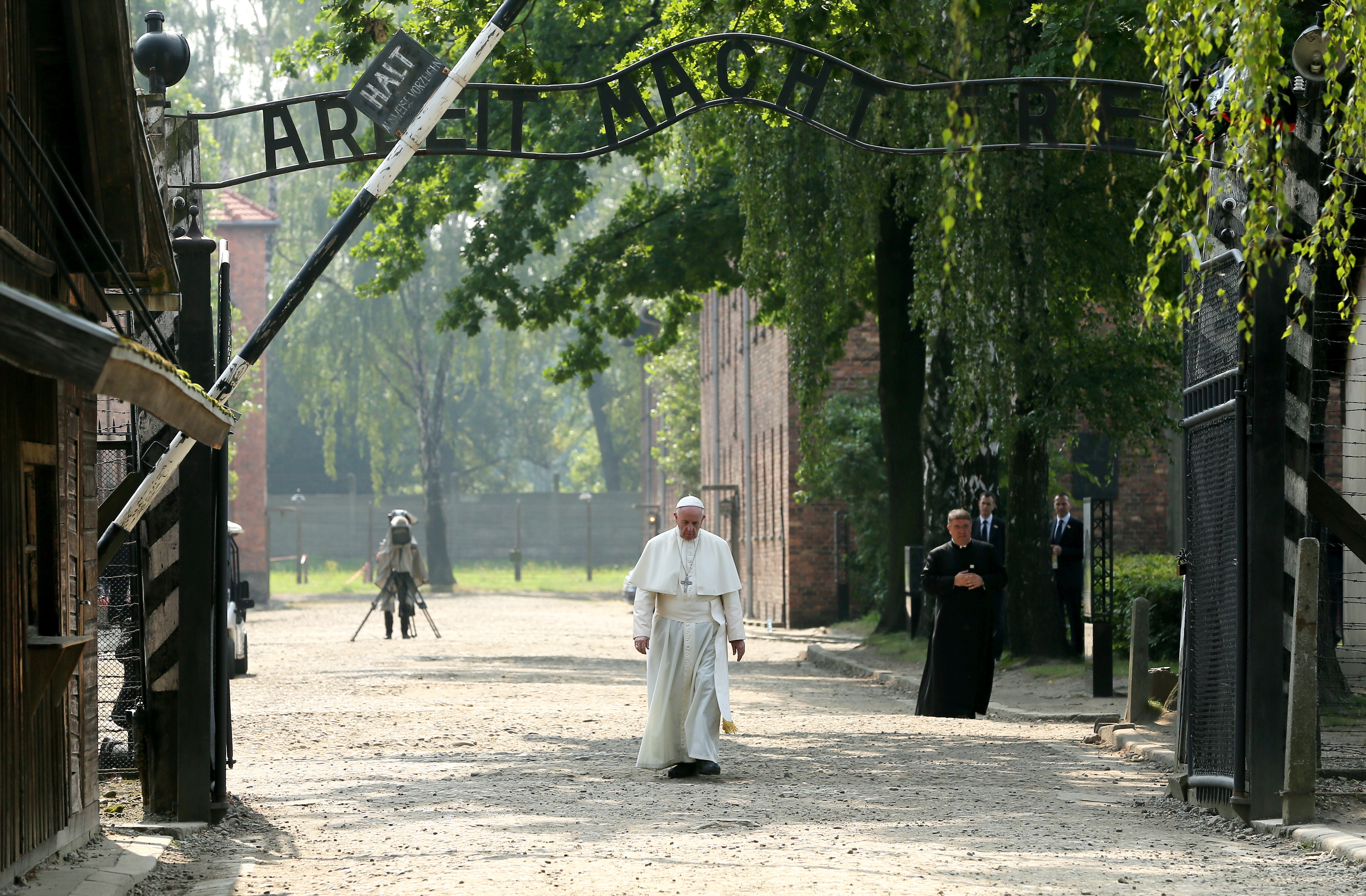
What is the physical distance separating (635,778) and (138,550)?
3.53m

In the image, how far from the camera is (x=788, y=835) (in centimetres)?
847

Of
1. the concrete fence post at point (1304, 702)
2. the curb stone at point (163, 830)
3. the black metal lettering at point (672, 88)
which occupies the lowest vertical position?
the curb stone at point (163, 830)

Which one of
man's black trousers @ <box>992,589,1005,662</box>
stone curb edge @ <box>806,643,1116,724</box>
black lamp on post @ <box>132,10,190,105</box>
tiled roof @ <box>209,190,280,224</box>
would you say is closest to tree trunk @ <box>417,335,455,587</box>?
tiled roof @ <box>209,190,280,224</box>

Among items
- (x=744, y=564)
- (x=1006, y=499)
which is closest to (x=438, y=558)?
(x=744, y=564)

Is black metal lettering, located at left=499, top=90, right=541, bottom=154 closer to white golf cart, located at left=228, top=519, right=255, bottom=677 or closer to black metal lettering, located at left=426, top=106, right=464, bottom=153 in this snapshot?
black metal lettering, located at left=426, top=106, right=464, bottom=153

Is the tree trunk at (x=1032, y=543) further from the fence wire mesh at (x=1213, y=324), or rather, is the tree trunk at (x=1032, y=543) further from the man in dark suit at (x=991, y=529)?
the fence wire mesh at (x=1213, y=324)

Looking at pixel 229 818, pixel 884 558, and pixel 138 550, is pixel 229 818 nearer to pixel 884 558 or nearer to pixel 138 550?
pixel 138 550

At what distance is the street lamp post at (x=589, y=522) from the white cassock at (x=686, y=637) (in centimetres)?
5309

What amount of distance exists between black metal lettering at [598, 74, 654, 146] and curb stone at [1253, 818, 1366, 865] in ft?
16.9

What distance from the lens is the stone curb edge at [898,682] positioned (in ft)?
47.8

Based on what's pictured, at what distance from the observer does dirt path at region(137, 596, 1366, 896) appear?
740cm

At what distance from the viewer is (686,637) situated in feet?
38.3

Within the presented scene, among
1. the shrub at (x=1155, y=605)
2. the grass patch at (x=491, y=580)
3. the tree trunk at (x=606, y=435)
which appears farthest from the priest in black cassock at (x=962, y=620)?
the tree trunk at (x=606, y=435)

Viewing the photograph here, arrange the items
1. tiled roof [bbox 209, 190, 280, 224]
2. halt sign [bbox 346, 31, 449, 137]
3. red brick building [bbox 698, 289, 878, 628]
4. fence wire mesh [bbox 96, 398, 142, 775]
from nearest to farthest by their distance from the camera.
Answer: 1. halt sign [bbox 346, 31, 449, 137]
2. fence wire mesh [bbox 96, 398, 142, 775]
3. red brick building [bbox 698, 289, 878, 628]
4. tiled roof [bbox 209, 190, 280, 224]
